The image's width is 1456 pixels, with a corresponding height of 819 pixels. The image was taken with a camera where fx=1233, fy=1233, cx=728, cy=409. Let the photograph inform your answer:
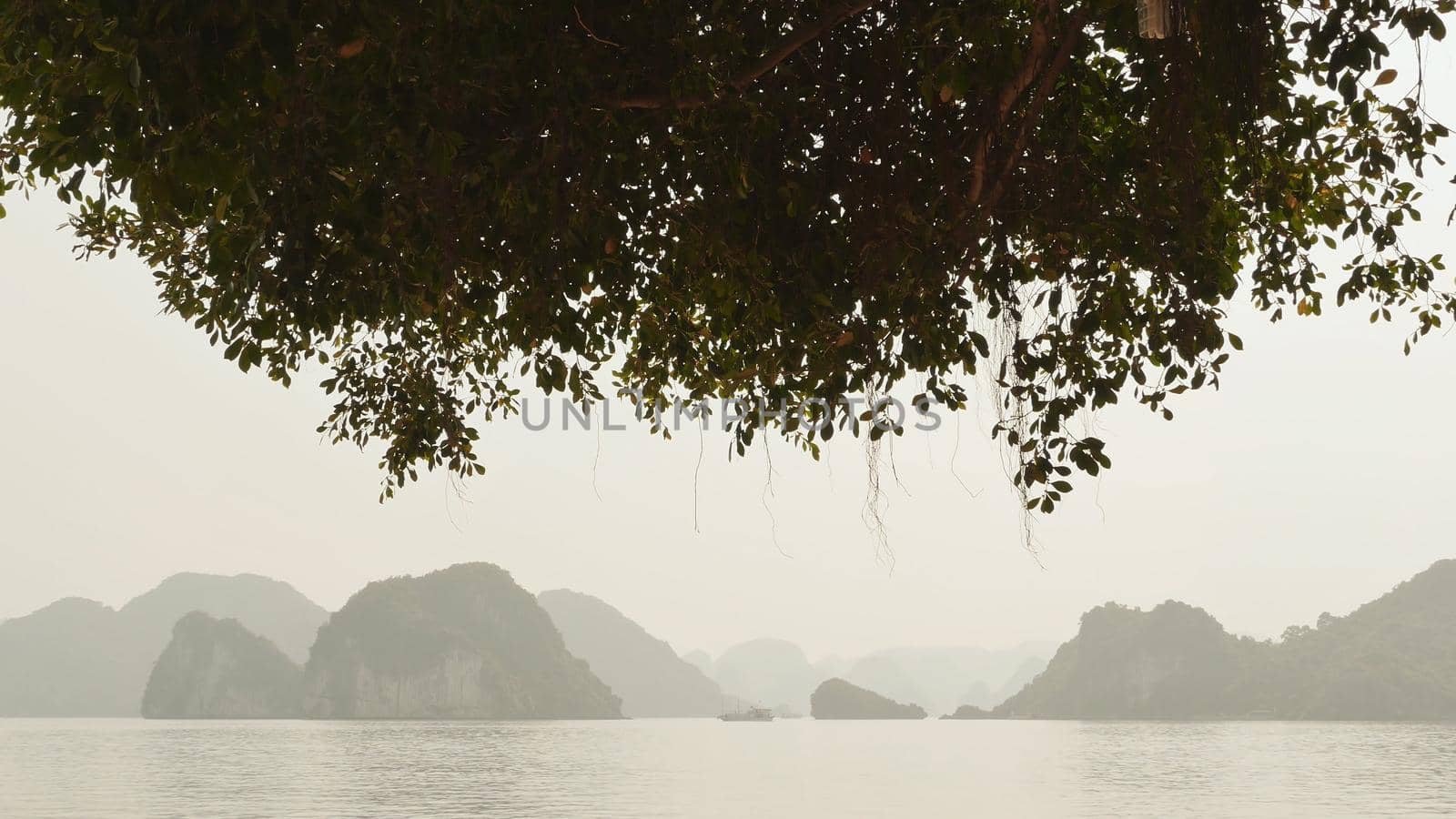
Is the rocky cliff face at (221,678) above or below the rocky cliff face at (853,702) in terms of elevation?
above

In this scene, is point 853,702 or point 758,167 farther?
point 853,702

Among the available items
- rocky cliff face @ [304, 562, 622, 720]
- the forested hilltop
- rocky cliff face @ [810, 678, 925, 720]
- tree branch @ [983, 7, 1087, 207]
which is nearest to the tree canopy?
tree branch @ [983, 7, 1087, 207]

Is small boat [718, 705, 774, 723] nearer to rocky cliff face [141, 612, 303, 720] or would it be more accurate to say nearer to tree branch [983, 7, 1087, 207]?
rocky cliff face [141, 612, 303, 720]

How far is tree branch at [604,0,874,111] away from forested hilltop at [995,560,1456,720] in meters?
130

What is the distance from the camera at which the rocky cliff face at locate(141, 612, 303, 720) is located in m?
143

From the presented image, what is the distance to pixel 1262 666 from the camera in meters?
127

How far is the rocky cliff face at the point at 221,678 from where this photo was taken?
143 m

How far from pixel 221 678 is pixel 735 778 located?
117 meters

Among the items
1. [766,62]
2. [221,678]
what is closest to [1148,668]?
[221,678]

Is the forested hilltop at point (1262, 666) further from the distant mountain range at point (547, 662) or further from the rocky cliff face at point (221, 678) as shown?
the rocky cliff face at point (221, 678)

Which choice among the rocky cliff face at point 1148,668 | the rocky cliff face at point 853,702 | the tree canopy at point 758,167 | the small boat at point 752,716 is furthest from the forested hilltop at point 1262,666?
Result: the tree canopy at point 758,167

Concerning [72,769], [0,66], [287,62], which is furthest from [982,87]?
[72,769]

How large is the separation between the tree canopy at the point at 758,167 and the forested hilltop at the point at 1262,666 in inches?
5054

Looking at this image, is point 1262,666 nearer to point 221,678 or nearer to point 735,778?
point 735,778
